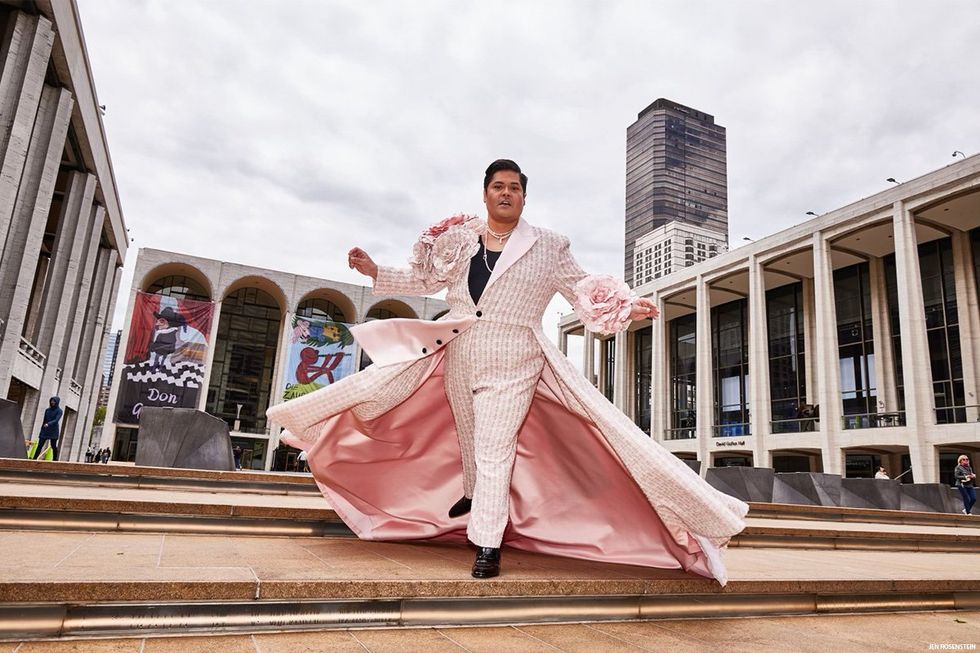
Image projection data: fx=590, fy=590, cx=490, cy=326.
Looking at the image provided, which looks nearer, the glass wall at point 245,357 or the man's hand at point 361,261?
the man's hand at point 361,261

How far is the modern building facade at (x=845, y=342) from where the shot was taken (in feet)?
70.7

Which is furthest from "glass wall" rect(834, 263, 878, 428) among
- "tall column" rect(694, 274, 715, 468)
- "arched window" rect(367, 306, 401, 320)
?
"arched window" rect(367, 306, 401, 320)

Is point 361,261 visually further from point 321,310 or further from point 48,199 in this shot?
point 321,310

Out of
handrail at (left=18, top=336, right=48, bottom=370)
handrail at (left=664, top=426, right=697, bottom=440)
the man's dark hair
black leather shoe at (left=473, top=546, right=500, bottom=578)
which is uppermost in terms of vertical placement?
handrail at (left=18, top=336, right=48, bottom=370)

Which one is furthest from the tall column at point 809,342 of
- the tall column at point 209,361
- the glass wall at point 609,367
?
the tall column at point 209,361

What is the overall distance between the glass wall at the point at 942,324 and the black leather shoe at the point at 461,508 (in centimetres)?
2700

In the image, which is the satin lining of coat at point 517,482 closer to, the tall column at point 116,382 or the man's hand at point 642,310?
the man's hand at point 642,310

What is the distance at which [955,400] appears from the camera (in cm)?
2342

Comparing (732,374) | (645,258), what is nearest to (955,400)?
(732,374)

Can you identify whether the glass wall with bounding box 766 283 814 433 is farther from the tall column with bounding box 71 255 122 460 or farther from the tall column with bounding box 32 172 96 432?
the tall column with bounding box 71 255 122 460

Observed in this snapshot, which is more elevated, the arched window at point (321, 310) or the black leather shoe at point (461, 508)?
the arched window at point (321, 310)

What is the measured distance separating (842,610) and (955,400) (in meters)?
26.2

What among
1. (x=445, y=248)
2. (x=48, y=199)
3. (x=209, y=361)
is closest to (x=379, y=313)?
(x=209, y=361)

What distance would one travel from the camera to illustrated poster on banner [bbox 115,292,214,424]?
104 feet
